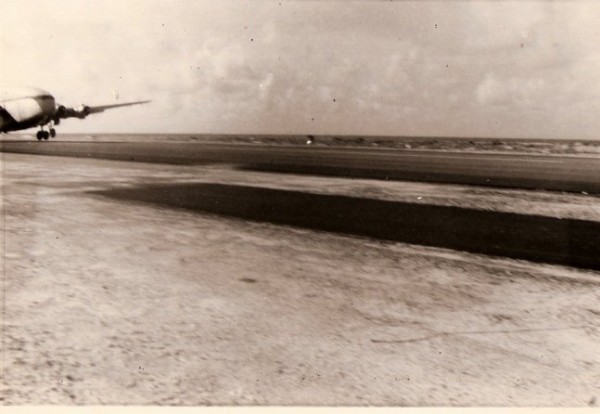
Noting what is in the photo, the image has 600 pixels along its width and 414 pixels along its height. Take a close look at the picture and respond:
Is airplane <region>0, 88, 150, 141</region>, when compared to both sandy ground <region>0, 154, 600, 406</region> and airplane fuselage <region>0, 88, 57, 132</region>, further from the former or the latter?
sandy ground <region>0, 154, 600, 406</region>

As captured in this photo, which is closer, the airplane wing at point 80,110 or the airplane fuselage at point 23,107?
the airplane fuselage at point 23,107

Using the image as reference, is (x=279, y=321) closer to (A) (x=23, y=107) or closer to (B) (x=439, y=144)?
(A) (x=23, y=107)

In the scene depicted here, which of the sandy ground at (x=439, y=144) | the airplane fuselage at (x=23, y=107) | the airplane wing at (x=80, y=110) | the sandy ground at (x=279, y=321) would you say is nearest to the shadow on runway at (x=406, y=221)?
the sandy ground at (x=279, y=321)

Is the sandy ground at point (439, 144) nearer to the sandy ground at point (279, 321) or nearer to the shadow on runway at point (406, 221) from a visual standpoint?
the shadow on runway at point (406, 221)

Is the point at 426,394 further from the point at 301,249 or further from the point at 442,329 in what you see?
the point at 301,249

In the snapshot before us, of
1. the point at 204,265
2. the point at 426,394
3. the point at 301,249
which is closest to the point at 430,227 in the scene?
the point at 301,249

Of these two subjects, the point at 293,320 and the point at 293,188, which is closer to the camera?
the point at 293,320
